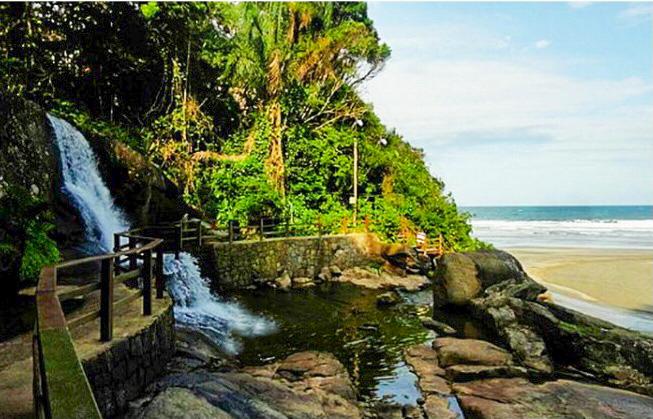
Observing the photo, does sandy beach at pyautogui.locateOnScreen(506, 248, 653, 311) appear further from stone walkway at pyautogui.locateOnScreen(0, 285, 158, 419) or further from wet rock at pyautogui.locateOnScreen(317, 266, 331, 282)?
stone walkway at pyautogui.locateOnScreen(0, 285, 158, 419)

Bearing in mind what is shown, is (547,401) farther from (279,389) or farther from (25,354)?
(25,354)

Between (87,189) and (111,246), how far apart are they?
5.03 feet

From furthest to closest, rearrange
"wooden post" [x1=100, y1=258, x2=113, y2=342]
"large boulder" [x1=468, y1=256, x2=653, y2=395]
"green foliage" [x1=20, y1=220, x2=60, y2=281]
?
"large boulder" [x1=468, y1=256, x2=653, y2=395], "green foliage" [x1=20, y1=220, x2=60, y2=281], "wooden post" [x1=100, y1=258, x2=113, y2=342]

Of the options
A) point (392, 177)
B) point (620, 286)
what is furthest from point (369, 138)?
point (620, 286)

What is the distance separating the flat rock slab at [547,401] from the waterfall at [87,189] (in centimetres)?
813

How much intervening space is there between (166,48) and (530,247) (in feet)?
87.1

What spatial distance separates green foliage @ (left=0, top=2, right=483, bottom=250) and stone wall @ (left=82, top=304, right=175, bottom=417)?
429 inches

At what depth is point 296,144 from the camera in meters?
19.7

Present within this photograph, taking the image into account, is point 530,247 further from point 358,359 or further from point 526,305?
point 358,359

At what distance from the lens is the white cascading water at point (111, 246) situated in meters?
9.62

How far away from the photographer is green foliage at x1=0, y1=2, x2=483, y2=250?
16688 millimetres

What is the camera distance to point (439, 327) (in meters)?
9.73

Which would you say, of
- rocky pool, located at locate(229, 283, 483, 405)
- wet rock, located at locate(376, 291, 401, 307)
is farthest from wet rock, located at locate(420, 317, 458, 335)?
wet rock, located at locate(376, 291, 401, 307)

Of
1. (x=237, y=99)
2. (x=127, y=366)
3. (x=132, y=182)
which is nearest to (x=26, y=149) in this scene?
(x=132, y=182)
